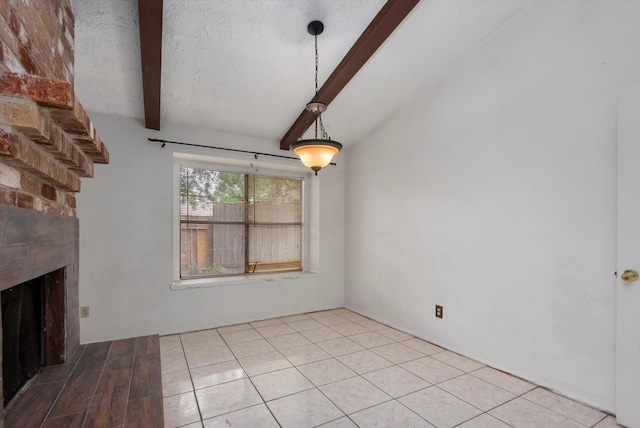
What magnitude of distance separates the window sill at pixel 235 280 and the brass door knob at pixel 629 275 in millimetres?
3174

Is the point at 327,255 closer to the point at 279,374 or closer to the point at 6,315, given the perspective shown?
the point at 279,374

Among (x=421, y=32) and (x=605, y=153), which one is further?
(x=421, y=32)

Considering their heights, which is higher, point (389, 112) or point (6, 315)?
point (389, 112)

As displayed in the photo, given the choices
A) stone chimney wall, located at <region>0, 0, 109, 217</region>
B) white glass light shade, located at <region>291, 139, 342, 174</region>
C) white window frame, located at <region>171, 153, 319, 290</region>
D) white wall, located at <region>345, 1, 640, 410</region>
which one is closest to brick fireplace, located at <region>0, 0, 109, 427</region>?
stone chimney wall, located at <region>0, 0, 109, 217</region>

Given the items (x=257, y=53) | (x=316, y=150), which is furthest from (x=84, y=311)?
(x=257, y=53)

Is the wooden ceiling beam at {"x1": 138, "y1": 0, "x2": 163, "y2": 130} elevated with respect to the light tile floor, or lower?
elevated

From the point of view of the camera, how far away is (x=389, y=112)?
12.5 feet

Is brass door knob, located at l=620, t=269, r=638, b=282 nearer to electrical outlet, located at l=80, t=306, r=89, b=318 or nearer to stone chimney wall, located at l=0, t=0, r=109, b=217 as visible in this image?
stone chimney wall, located at l=0, t=0, r=109, b=217

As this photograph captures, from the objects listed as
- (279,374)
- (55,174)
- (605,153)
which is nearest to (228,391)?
(279,374)

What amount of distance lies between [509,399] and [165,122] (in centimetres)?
399

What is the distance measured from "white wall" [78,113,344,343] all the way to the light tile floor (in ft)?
1.16

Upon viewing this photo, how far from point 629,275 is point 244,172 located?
3796mm

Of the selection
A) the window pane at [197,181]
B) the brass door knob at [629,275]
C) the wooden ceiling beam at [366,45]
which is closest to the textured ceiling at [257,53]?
the wooden ceiling beam at [366,45]

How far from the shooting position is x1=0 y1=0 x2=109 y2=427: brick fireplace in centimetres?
105
